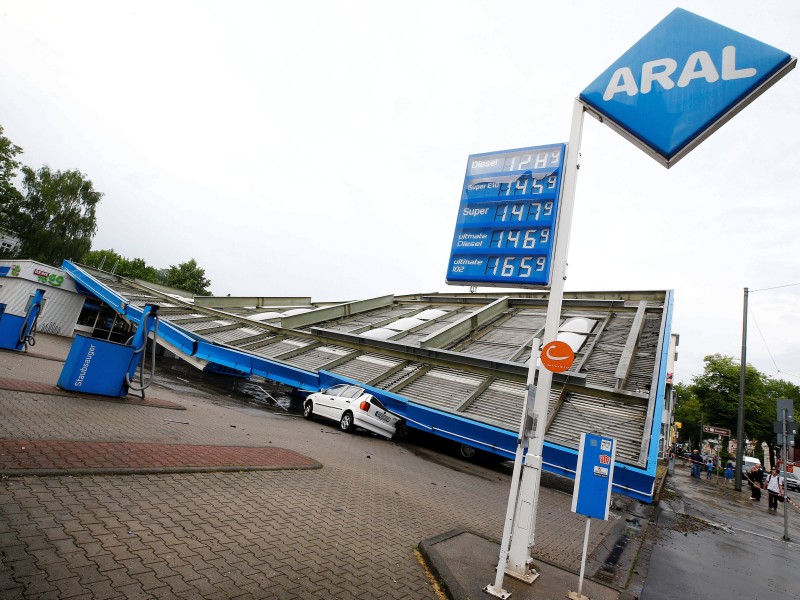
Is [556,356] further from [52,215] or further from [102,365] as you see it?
[52,215]

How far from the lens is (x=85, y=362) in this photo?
972 cm

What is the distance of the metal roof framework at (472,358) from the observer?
11500 millimetres

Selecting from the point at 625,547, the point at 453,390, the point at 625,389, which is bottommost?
the point at 625,547

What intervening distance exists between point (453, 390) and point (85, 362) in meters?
10.8

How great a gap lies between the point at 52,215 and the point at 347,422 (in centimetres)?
4834

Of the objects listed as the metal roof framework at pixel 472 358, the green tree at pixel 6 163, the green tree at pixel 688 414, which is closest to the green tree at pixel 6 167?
the green tree at pixel 6 163

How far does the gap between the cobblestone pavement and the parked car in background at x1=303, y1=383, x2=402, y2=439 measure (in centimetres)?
407

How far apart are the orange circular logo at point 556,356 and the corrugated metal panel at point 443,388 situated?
8.78 m

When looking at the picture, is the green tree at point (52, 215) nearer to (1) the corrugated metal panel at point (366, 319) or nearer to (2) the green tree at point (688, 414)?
(1) the corrugated metal panel at point (366, 319)

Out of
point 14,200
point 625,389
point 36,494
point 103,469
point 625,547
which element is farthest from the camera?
point 14,200

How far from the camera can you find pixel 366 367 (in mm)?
17422

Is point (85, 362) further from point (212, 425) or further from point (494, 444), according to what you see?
point (494, 444)

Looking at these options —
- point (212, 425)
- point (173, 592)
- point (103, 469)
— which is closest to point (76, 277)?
point (212, 425)

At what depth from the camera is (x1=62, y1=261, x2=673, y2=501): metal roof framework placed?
1150 cm
